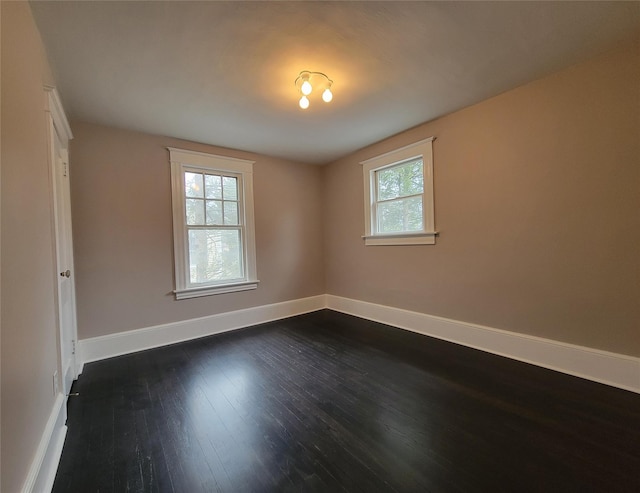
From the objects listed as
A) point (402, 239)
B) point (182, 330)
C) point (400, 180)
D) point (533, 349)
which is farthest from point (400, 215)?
point (182, 330)

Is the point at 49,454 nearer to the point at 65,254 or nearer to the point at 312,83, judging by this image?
the point at 65,254

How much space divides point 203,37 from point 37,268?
1681mm

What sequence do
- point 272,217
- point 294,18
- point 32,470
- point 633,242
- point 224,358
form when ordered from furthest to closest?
point 272,217 → point 224,358 → point 633,242 → point 294,18 → point 32,470

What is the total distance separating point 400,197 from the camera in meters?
3.53

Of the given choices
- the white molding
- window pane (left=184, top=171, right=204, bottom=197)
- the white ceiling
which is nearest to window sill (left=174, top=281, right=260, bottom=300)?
the white molding

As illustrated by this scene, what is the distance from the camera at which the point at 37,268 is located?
142 centimetres

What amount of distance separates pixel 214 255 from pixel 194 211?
0.63m

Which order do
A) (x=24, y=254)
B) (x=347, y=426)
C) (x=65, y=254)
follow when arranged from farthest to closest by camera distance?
(x=65, y=254) → (x=347, y=426) → (x=24, y=254)

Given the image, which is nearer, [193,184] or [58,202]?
[58,202]

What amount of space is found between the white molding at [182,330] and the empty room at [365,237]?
0.03 m

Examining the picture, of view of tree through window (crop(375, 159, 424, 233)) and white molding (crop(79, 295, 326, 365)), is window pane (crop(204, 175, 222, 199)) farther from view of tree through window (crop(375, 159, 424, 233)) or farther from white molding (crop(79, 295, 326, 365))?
view of tree through window (crop(375, 159, 424, 233))

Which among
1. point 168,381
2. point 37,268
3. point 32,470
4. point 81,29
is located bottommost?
point 168,381

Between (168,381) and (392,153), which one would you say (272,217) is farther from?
(168,381)

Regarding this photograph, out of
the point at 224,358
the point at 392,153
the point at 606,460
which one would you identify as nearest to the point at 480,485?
the point at 606,460
